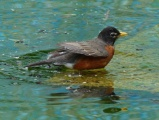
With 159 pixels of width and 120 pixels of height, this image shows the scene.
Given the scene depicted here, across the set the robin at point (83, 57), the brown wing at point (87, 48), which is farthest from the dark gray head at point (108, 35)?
the robin at point (83, 57)

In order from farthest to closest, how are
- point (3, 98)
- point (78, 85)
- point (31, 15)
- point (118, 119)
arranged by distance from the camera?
point (31, 15)
point (78, 85)
point (3, 98)
point (118, 119)

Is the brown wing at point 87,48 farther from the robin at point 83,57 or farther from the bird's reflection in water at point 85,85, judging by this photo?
the bird's reflection in water at point 85,85

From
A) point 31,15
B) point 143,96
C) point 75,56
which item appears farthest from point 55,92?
point 31,15

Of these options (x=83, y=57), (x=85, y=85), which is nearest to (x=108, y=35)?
(x=83, y=57)

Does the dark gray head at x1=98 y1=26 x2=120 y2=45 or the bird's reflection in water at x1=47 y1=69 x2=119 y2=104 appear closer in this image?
the bird's reflection in water at x1=47 y1=69 x2=119 y2=104

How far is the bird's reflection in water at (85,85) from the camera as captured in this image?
18.1 ft

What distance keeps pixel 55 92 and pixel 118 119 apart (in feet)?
3.78

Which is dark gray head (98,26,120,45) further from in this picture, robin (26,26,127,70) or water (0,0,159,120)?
robin (26,26,127,70)

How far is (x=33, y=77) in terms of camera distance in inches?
248

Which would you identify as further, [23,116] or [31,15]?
[31,15]

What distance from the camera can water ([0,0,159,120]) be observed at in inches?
198

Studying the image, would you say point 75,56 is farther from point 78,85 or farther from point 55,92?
point 55,92

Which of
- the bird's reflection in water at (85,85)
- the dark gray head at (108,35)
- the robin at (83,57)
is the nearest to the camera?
the bird's reflection in water at (85,85)

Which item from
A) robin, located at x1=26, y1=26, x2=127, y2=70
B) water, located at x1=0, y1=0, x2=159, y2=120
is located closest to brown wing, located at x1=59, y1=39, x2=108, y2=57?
robin, located at x1=26, y1=26, x2=127, y2=70
